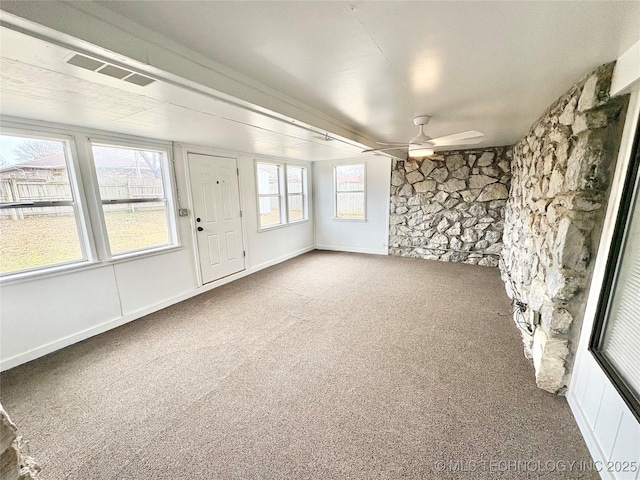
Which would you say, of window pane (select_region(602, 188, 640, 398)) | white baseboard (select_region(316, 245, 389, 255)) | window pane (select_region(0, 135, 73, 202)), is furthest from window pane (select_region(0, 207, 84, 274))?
white baseboard (select_region(316, 245, 389, 255))

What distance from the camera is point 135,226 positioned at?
10.3ft

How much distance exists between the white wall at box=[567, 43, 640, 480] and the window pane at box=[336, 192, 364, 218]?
14.6 feet

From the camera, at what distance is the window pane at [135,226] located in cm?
292

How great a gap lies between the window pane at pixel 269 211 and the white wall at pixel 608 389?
4.42 meters

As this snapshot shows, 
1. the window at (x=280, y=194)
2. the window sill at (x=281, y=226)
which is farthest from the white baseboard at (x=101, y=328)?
the window at (x=280, y=194)

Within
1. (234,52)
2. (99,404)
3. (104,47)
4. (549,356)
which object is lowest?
(99,404)

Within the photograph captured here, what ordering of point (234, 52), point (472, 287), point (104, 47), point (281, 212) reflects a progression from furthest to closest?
1. point (281, 212)
2. point (472, 287)
3. point (234, 52)
4. point (104, 47)

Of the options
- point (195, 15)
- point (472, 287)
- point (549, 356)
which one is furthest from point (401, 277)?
point (195, 15)

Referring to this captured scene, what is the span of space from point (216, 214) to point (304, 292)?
1.79 metres

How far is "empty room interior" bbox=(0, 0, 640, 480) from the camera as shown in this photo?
1.23 metres

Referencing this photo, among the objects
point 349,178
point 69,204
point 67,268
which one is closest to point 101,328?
point 67,268

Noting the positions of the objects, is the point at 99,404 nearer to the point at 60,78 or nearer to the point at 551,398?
the point at 60,78

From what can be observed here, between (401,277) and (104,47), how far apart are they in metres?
4.18

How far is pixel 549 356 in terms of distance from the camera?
6.07 feet
